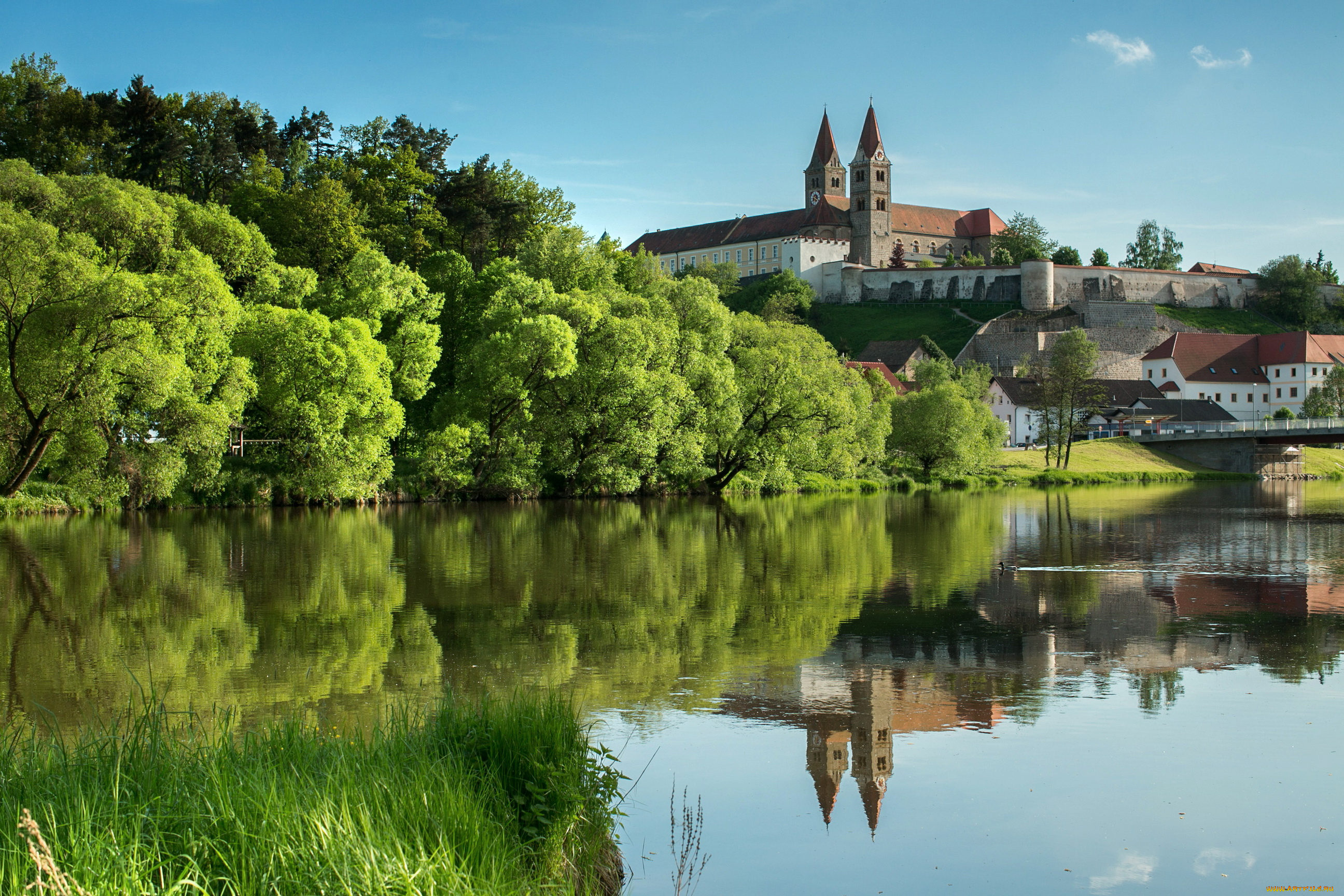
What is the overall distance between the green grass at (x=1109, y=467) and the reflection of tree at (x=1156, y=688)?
60338 millimetres

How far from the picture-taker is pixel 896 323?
135 m

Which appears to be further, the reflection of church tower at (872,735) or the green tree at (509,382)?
the green tree at (509,382)

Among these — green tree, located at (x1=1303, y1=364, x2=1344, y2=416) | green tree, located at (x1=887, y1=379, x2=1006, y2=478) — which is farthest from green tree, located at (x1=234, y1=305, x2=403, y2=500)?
green tree, located at (x1=1303, y1=364, x2=1344, y2=416)

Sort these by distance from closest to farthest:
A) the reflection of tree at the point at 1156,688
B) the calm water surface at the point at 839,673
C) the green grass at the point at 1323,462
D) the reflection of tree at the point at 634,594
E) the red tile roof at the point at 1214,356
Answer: the calm water surface at the point at 839,673 → the reflection of tree at the point at 1156,688 → the reflection of tree at the point at 634,594 → the green grass at the point at 1323,462 → the red tile roof at the point at 1214,356

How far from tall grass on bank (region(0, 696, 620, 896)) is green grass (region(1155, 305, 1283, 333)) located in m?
142

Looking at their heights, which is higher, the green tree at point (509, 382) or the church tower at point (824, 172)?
the church tower at point (824, 172)

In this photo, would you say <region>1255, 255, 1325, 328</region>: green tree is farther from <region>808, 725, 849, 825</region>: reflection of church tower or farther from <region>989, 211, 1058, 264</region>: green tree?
<region>808, 725, 849, 825</region>: reflection of church tower

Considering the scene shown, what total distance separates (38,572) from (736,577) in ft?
42.8

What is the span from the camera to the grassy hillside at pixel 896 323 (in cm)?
13012

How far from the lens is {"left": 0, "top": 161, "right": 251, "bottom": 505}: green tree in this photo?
32938 mm

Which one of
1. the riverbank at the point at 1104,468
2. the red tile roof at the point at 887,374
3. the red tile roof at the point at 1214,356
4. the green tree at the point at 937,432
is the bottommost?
the riverbank at the point at 1104,468

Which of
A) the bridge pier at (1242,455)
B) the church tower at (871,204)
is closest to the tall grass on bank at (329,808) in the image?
the bridge pier at (1242,455)

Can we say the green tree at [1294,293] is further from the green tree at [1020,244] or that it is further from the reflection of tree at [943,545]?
the reflection of tree at [943,545]

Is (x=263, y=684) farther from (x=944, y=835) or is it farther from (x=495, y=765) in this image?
(x=944, y=835)
